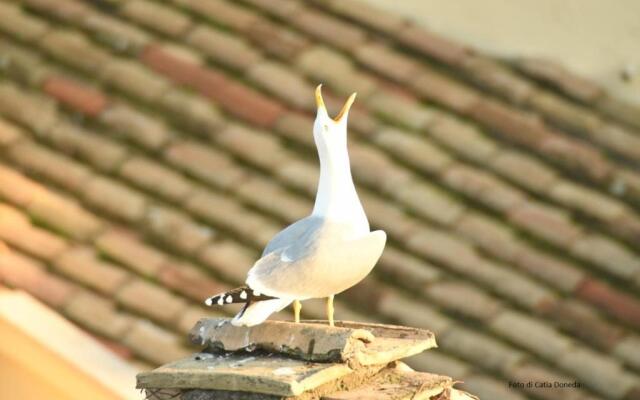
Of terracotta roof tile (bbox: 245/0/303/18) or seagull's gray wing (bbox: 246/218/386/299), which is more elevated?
terracotta roof tile (bbox: 245/0/303/18)

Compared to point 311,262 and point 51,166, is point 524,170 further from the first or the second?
point 311,262

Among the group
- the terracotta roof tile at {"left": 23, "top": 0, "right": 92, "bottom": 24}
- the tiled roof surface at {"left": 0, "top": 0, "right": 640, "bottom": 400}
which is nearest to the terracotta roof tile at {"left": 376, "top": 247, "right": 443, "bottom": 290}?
the tiled roof surface at {"left": 0, "top": 0, "right": 640, "bottom": 400}

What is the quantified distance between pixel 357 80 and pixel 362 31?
1.06ft

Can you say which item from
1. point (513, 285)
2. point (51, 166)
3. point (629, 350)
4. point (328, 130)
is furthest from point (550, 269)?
point (328, 130)

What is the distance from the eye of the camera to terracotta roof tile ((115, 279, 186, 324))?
493cm

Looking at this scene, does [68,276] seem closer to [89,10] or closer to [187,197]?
[187,197]

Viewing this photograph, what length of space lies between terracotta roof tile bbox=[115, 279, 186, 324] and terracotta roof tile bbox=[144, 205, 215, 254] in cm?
22

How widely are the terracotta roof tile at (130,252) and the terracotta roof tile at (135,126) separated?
44 centimetres

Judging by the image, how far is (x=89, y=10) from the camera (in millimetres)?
6035

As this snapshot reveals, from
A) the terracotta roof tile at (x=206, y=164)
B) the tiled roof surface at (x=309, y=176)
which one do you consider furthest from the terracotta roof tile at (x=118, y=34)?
the terracotta roof tile at (x=206, y=164)

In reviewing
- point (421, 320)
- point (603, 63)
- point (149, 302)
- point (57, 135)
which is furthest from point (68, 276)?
point (603, 63)

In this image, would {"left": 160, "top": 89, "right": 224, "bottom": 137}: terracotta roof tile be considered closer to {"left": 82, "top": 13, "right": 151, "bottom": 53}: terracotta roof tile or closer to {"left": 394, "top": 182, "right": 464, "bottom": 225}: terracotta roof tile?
{"left": 82, "top": 13, "right": 151, "bottom": 53}: terracotta roof tile

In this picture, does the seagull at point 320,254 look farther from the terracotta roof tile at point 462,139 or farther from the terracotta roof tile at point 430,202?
the terracotta roof tile at point 462,139

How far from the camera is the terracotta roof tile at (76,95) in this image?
5.67 meters
